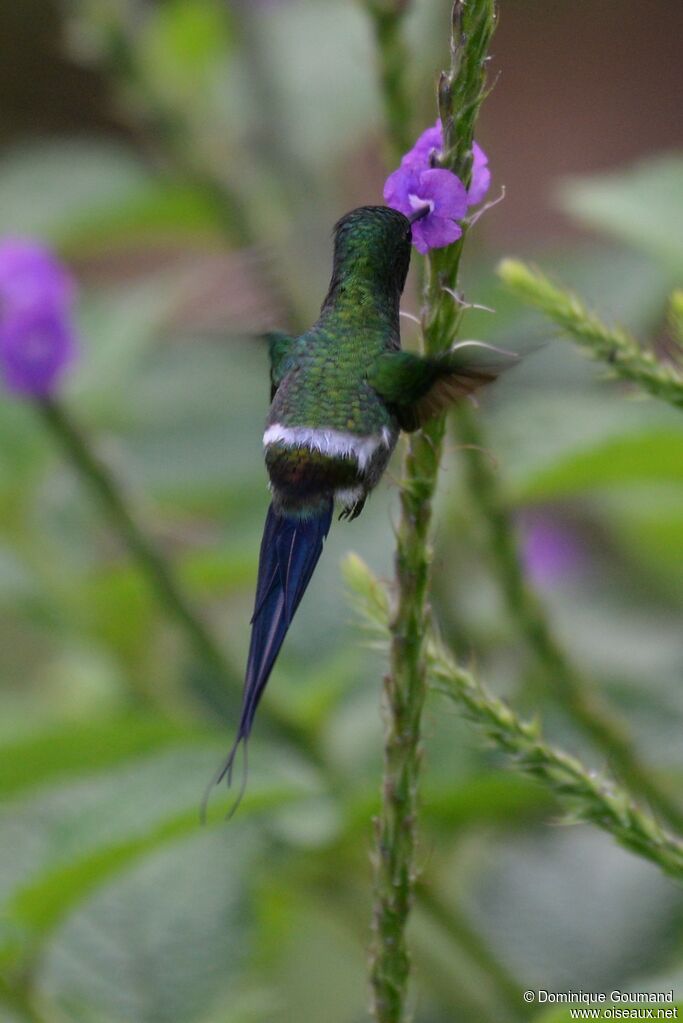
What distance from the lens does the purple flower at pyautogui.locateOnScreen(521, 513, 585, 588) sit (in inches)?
119

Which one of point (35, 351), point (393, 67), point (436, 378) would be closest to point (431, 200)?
point (436, 378)

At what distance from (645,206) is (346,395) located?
621mm

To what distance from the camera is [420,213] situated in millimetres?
985

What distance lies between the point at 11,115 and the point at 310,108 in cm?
511

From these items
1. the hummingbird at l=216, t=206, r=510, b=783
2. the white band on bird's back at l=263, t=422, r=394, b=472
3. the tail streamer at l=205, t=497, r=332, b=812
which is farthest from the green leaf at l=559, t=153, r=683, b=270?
the tail streamer at l=205, t=497, r=332, b=812

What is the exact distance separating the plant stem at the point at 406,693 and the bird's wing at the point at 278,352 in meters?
0.32

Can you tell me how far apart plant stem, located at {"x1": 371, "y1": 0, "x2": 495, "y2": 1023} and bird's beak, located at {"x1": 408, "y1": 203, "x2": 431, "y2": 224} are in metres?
0.04

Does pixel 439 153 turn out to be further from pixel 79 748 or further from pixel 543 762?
pixel 79 748

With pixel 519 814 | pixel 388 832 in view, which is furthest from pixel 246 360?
pixel 388 832

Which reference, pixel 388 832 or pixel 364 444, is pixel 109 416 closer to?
pixel 364 444

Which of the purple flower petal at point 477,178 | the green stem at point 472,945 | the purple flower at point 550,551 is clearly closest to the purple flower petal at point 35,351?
the green stem at point 472,945

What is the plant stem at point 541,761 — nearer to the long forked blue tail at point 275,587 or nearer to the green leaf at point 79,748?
the long forked blue tail at point 275,587

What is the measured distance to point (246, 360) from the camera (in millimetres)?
3164

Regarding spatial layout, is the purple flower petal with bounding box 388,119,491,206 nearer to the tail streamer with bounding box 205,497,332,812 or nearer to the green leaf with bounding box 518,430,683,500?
the tail streamer with bounding box 205,497,332,812
